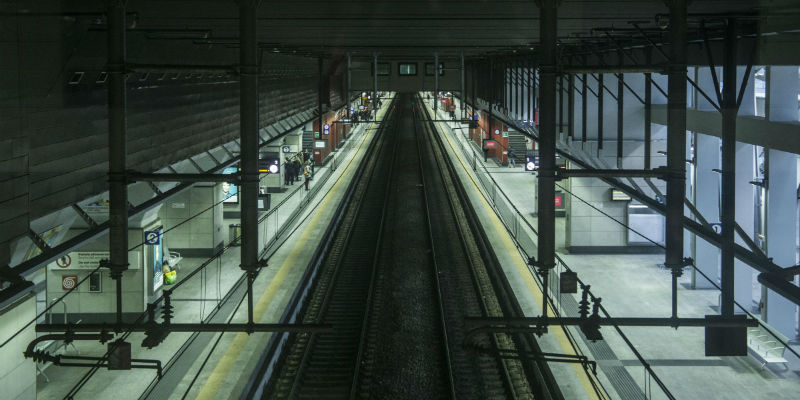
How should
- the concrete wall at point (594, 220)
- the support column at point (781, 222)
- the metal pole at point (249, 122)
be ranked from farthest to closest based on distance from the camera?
the concrete wall at point (594, 220) → the support column at point (781, 222) → the metal pole at point (249, 122)

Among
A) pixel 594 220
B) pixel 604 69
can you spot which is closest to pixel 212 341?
pixel 604 69

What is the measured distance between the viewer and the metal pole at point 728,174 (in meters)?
8.19

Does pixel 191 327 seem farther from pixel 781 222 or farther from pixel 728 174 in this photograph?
pixel 781 222

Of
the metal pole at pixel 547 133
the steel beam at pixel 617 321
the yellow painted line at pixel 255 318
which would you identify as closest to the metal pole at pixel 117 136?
the steel beam at pixel 617 321

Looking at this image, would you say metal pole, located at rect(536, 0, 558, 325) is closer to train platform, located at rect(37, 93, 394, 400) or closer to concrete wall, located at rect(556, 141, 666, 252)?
train platform, located at rect(37, 93, 394, 400)

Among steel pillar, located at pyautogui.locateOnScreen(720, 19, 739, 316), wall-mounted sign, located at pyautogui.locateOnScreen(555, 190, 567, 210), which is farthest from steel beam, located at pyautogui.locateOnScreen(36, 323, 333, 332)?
wall-mounted sign, located at pyautogui.locateOnScreen(555, 190, 567, 210)

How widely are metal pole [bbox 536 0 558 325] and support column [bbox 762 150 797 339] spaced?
347 inches

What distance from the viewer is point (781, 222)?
14.4 meters

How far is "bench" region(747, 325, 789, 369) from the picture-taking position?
529 inches

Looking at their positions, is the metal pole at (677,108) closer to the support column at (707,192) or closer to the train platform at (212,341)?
the train platform at (212,341)

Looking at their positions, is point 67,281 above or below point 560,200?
below

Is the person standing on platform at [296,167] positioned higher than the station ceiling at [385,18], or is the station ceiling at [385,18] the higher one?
the station ceiling at [385,18]

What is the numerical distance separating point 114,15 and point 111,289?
10.8 meters

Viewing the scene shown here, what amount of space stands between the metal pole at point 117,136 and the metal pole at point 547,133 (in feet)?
12.0
